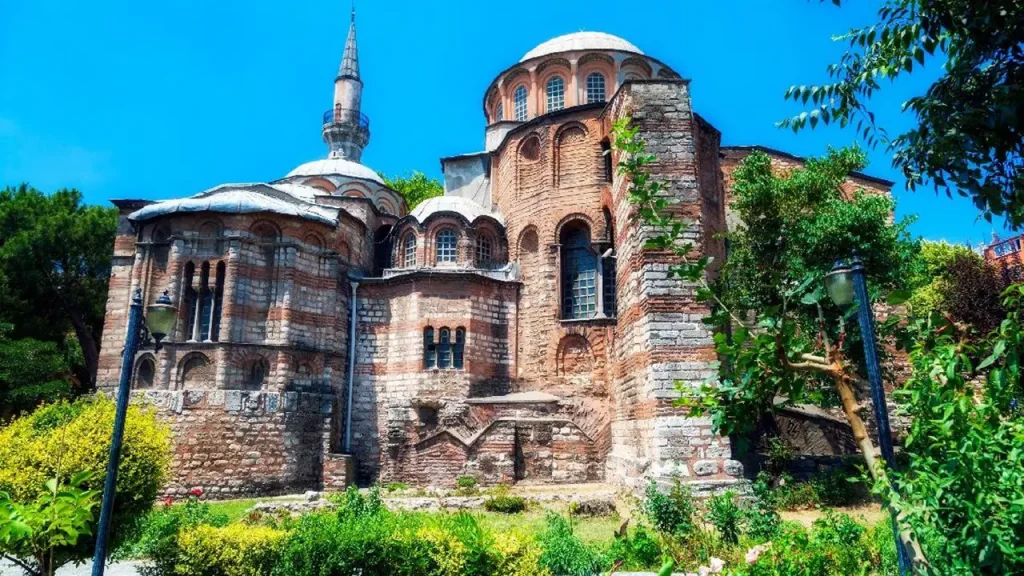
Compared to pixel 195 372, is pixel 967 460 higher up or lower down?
lower down

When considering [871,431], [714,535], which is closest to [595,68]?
[871,431]

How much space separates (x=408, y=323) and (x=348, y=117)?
625 inches

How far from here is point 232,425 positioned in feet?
57.7

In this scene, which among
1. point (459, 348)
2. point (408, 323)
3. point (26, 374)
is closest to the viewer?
point (459, 348)

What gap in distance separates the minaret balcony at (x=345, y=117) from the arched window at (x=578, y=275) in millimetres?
16456

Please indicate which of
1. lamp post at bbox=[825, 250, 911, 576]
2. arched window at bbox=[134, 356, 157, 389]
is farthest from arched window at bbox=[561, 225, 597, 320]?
lamp post at bbox=[825, 250, 911, 576]

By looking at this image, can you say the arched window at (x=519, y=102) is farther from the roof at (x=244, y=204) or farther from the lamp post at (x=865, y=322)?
the lamp post at (x=865, y=322)

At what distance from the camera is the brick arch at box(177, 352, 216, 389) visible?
1812cm

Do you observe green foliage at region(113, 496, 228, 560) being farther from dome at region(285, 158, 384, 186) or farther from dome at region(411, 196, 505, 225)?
dome at region(285, 158, 384, 186)

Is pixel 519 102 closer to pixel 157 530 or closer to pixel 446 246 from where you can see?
pixel 446 246

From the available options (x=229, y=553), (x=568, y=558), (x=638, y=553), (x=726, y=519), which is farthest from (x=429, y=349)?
(x=568, y=558)

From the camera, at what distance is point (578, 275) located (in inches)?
798

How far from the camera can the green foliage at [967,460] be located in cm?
328

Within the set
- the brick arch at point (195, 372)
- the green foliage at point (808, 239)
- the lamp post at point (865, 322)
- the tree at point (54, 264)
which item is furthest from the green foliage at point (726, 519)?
the tree at point (54, 264)
